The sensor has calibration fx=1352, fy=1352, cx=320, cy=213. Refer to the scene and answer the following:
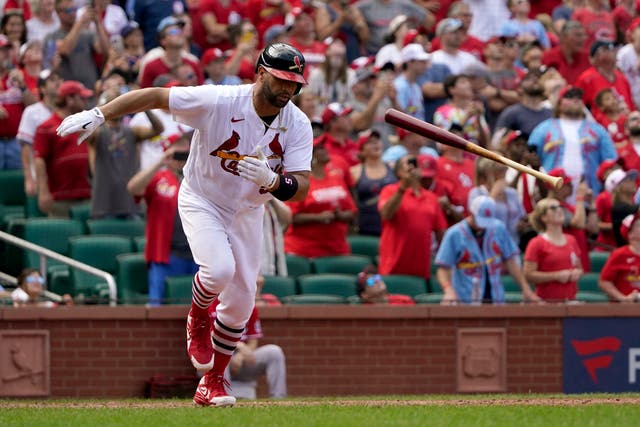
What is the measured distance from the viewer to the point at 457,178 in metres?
12.8

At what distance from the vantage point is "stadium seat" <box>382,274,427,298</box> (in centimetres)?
1166

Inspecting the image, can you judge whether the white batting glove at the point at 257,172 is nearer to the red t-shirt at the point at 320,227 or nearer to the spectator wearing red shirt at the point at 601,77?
the red t-shirt at the point at 320,227

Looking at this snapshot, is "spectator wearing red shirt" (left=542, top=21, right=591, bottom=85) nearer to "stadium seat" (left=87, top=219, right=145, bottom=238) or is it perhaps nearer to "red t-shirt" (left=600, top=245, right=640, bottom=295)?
"red t-shirt" (left=600, top=245, right=640, bottom=295)

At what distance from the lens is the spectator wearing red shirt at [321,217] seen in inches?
475

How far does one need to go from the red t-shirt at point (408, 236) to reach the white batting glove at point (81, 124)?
4925mm

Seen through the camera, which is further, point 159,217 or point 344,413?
point 159,217

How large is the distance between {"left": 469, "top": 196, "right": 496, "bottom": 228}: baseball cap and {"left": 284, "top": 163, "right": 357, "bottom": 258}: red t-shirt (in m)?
1.34

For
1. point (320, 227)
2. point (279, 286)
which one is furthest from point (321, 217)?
point (279, 286)

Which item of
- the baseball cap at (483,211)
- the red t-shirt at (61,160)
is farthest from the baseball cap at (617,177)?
the red t-shirt at (61,160)

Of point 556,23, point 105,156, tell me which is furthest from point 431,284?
point 556,23

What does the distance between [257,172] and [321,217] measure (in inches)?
192

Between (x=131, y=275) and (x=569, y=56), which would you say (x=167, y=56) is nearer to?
(x=131, y=275)

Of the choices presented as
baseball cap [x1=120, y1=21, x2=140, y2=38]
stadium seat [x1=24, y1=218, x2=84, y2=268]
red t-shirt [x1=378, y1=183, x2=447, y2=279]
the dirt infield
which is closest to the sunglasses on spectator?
red t-shirt [x1=378, y1=183, x2=447, y2=279]

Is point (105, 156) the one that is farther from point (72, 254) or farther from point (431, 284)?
point (431, 284)
